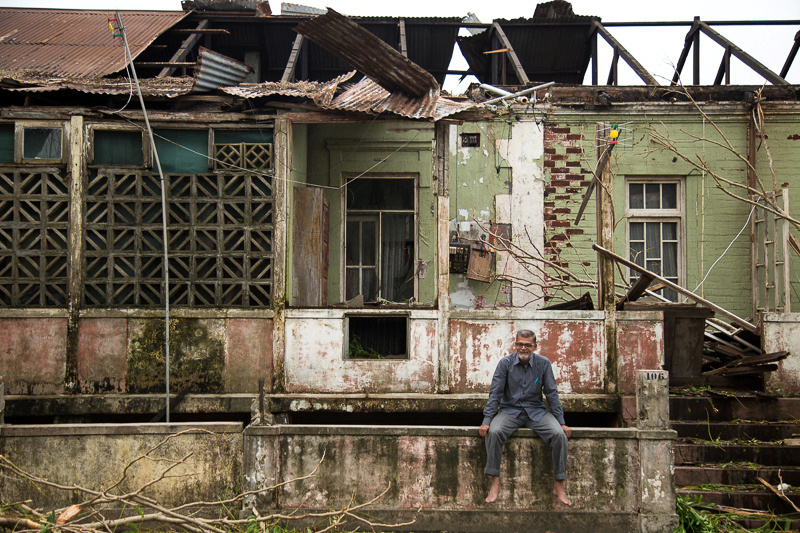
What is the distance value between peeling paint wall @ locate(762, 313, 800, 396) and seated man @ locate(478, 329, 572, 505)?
11.4 ft

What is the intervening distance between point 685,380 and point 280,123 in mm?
5728

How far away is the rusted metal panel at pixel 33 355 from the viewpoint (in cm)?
709

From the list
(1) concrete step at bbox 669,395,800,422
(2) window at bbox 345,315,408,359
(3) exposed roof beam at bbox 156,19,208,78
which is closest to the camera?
(1) concrete step at bbox 669,395,800,422

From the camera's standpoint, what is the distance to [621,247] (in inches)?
390

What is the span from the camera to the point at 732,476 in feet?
20.6

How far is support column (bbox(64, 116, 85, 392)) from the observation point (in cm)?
711

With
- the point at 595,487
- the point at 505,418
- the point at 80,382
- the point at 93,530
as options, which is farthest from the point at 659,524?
the point at 80,382

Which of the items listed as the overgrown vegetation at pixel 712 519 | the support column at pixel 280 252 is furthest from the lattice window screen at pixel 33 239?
the overgrown vegetation at pixel 712 519

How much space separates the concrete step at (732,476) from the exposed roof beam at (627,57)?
236 inches

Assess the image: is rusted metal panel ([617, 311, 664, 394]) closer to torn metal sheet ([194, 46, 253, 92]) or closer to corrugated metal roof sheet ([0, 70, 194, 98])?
torn metal sheet ([194, 46, 253, 92])

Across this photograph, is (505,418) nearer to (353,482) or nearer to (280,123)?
(353,482)

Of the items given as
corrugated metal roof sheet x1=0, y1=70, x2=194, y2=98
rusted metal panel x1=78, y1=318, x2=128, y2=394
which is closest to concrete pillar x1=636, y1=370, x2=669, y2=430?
rusted metal panel x1=78, y1=318, x2=128, y2=394

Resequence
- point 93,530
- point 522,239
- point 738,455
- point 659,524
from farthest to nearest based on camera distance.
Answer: point 522,239, point 738,455, point 659,524, point 93,530

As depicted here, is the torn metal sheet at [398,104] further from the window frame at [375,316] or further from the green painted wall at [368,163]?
the window frame at [375,316]
